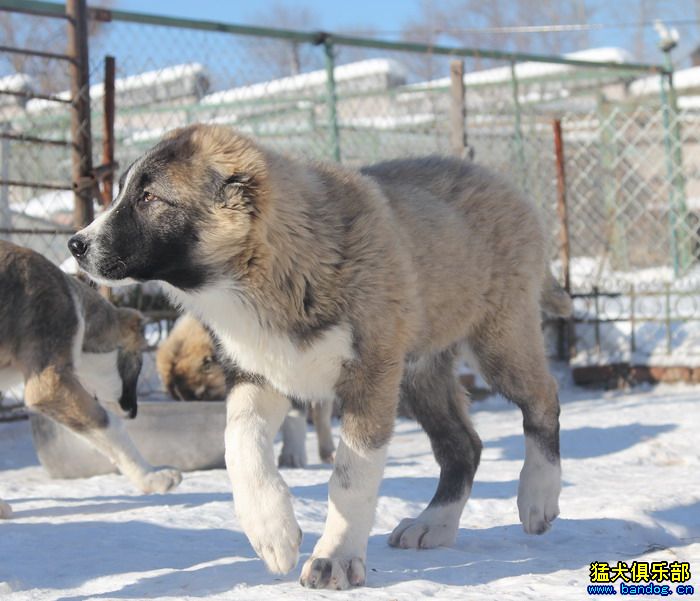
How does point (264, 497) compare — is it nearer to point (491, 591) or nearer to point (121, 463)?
point (491, 591)

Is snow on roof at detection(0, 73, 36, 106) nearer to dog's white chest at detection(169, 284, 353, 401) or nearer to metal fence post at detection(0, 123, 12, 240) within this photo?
metal fence post at detection(0, 123, 12, 240)

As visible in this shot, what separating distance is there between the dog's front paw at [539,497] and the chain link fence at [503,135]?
366 cm

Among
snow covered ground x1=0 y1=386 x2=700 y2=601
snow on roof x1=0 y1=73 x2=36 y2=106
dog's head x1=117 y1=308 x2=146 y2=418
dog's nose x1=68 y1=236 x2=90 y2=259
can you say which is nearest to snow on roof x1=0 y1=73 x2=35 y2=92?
snow on roof x1=0 y1=73 x2=36 y2=106

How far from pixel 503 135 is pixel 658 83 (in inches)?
98.0

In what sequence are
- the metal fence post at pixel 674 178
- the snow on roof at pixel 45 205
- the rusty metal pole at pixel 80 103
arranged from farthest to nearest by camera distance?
the metal fence post at pixel 674 178 < the snow on roof at pixel 45 205 < the rusty metal pole at pixel 80 103

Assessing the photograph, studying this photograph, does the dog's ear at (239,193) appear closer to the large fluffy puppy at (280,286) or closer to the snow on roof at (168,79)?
the large fluffy puppy at (280,286)

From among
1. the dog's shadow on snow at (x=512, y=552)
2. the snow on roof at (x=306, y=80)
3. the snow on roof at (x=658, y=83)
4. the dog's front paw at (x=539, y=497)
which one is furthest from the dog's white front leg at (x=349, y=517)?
the snow on roof at (x=658, y=83)

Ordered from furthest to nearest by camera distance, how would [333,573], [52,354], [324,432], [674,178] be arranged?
[674,178] → [324,432] → [52,354] → [333,573]

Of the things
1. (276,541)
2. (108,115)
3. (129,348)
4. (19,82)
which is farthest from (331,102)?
(276,541)

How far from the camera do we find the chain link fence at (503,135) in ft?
24.9

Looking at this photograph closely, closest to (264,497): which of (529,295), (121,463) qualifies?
(529,295)

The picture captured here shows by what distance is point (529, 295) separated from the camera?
145 inches

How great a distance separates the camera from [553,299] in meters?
4.20

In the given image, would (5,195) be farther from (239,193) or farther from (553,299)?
(239,193)
